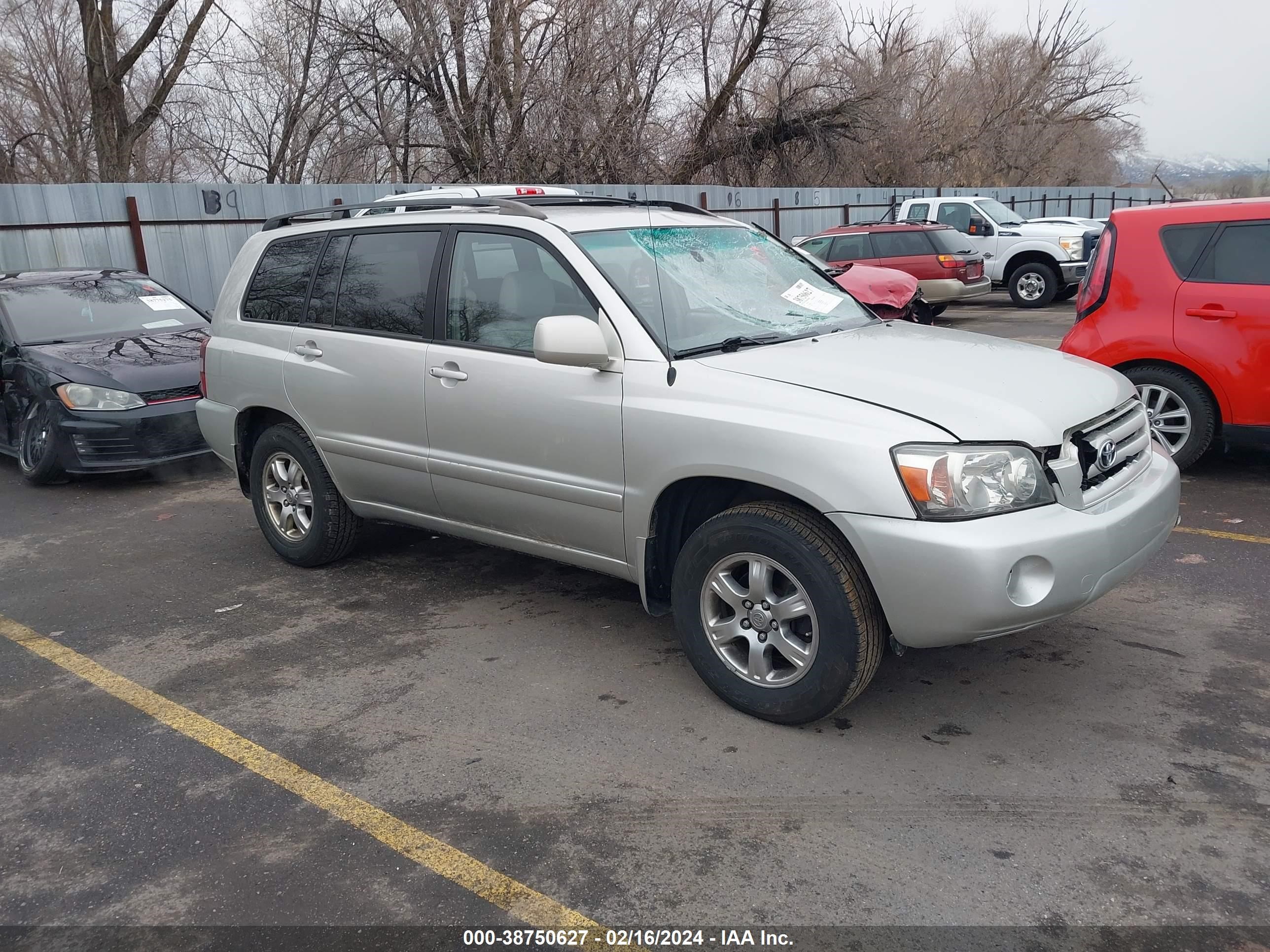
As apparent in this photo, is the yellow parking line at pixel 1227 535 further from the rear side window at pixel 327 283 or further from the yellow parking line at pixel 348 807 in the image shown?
the rear side window at pixel 327 283

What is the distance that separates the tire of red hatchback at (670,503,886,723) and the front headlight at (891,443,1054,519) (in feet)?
1.11

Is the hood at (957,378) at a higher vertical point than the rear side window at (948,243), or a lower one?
lower

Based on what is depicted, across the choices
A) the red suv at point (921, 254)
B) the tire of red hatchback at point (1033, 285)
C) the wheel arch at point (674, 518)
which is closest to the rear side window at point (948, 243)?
the red suv at point (921, 254)

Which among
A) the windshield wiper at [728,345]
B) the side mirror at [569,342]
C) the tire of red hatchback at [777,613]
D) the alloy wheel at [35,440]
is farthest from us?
the alloy wheel at [35,440]

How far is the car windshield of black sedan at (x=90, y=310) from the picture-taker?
8.06 metres

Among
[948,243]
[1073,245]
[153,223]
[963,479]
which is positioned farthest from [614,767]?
[1073,245]

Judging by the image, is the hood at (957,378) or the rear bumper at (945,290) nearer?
the hood at (957,378)

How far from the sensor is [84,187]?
11477 millimetres

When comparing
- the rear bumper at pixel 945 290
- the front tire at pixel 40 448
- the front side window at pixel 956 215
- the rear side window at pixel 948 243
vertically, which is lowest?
the front tire at pixel 40 448

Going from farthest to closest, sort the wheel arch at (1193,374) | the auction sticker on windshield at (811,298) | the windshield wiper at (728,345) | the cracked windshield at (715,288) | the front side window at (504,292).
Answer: the wheel arch at (1193,374) < the auction sticker on windshield at (811,298) < the front side window at (504,292) < the cracked windshield at (715,288) < the windshield wiper at (728,345)

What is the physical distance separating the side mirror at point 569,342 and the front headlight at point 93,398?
16.2 feet

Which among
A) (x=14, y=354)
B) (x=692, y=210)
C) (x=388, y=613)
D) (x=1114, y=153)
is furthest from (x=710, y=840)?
(x=1114, y=153)

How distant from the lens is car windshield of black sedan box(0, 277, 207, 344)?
806 cm

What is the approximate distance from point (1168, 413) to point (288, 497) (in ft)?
17.4
